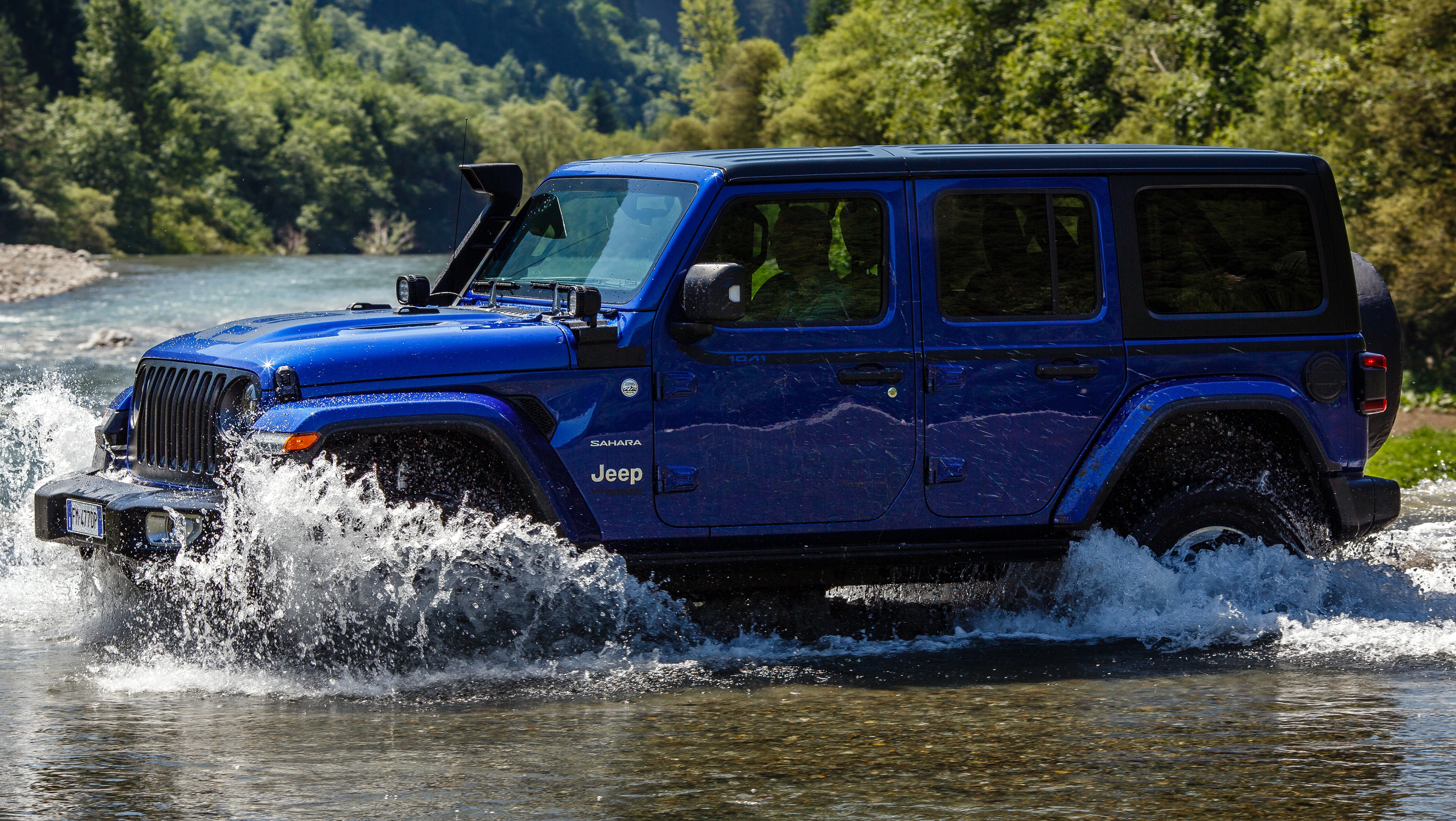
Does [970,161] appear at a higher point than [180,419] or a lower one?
higher

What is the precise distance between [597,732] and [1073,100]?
32967 mm

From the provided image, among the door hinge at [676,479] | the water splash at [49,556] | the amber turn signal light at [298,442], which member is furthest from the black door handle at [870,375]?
the water splash at [49,556]

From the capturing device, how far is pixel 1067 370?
6574mm

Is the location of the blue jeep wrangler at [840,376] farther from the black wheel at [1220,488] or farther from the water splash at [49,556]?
the water splash at [49,556]

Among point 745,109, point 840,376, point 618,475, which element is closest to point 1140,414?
point 840,376

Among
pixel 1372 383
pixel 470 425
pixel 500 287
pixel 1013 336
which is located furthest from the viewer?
pixel 1372 383

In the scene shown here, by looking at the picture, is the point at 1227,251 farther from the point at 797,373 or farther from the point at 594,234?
the point at 594,234

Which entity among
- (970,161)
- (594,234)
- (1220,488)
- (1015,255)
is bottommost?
(1220,488)

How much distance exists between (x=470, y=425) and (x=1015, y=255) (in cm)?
237

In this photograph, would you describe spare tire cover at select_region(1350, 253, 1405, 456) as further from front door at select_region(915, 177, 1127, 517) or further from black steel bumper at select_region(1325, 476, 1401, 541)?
front door at select_region(915, 177, 1127, 517)

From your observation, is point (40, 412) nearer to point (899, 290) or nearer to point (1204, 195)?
point (899, 290)

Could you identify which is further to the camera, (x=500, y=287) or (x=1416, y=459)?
(x=1416, y=459)

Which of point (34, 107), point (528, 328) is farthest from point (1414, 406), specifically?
point (34, 107)

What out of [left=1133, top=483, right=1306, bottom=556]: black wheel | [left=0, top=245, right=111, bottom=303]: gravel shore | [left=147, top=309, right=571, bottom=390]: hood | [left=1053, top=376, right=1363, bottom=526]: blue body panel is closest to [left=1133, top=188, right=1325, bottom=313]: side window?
[left=1053, top=376, right=1363, bottom=526]: blue body panel
